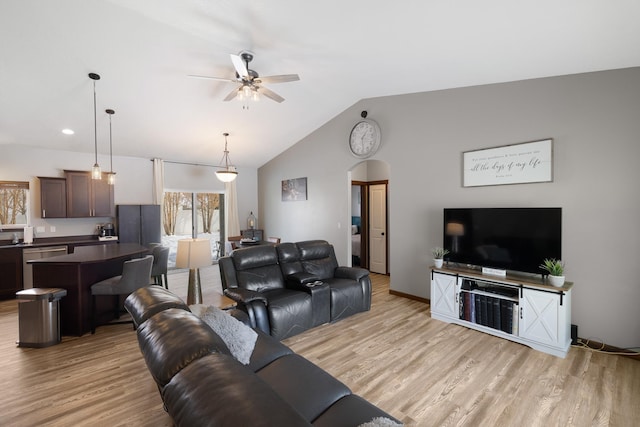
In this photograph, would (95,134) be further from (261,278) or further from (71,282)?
(261,278)

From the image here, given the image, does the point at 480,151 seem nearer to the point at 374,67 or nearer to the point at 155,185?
the point at 374,67

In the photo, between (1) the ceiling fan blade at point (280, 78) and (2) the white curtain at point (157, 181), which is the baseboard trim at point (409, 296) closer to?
(1) the ceiling fan blade at point (280, 78)

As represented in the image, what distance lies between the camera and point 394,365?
2744 millimetres

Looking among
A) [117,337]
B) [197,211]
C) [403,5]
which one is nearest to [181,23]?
[403,5]

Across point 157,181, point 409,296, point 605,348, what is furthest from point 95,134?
point 605,348

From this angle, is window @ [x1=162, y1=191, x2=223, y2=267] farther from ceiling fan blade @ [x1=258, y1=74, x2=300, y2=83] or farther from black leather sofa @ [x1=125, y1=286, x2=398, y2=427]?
black leather sofa @ [x1=125, y1=286, x2=398, y2=427]

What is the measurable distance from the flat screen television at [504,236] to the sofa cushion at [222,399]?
3433mm

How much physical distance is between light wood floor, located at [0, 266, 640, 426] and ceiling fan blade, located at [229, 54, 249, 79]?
302cm

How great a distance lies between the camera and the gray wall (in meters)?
2.92

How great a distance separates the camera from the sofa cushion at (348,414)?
1.34 metres

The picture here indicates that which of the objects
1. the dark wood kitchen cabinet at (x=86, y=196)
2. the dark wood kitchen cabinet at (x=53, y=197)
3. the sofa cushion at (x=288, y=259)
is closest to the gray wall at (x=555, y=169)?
the sofa cushion at (x=288, y=259)

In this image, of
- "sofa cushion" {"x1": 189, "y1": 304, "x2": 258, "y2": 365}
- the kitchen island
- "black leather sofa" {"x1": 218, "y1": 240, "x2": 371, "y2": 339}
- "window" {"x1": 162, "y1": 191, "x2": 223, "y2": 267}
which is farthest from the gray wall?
the kitchen island

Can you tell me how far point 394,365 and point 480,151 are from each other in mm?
2939

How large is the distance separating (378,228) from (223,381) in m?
5.94
